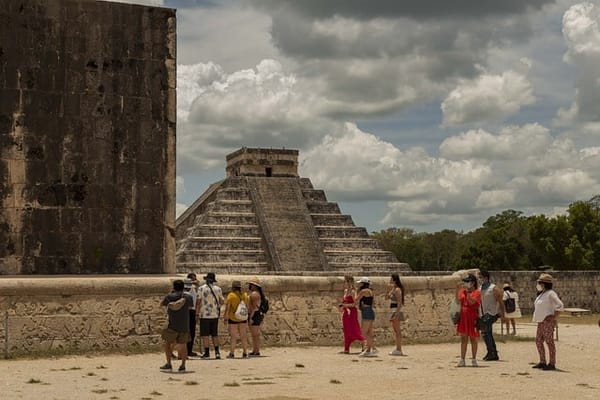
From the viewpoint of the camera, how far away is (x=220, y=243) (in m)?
43.7

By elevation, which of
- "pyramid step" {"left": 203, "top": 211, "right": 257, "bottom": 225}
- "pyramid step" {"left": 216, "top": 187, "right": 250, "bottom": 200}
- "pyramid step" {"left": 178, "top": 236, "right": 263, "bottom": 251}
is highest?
"pyramid step" {"left": 216, "top": 187, "right": 250, "bottom": 200}

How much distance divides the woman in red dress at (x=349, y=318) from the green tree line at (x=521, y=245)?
35708 millimetres

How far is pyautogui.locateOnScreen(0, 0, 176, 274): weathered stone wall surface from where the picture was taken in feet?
44.4

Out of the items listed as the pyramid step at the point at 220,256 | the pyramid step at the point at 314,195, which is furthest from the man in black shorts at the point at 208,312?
the pyramid step at the point at 314,195

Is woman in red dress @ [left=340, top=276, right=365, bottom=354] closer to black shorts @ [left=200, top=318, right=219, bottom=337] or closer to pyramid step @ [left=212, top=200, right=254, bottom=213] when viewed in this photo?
black shorts @ [left=200, top=318, right=219, bottom=337]

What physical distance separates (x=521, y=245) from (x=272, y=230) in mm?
18370

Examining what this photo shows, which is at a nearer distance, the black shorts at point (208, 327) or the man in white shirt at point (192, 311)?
the man in white shirt at point (192, 311)

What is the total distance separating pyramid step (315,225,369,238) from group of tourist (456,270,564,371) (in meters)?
36.5

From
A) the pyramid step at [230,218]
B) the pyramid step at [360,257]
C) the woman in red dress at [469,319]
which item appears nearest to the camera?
the woman in red dress at [469,319]

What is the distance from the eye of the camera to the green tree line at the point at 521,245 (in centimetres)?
4709

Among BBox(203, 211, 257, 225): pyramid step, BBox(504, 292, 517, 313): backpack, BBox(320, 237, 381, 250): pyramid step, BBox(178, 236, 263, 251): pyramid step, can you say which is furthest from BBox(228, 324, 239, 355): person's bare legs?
BBox(320, 237, 381, 250): pyramid step

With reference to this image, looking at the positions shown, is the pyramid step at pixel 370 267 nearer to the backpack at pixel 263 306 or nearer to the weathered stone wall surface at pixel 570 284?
the weathered stone wall surface at pixel 570 284

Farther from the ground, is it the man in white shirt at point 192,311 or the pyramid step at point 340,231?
the pyramid step at point 340,231

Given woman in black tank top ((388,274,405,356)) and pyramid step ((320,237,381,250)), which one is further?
pyramid step ((320,237,381,250))
